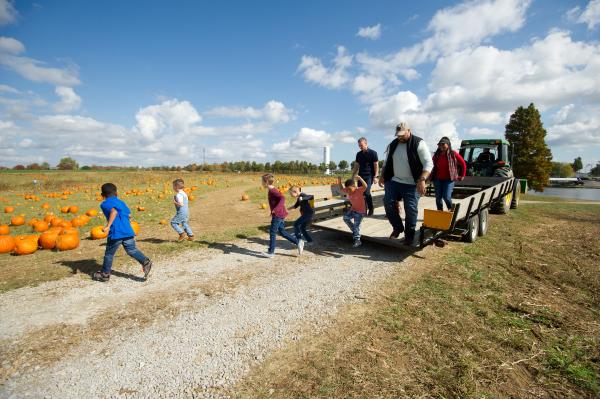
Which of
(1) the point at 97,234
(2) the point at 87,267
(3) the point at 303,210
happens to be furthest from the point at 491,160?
(1) the point at 97,234

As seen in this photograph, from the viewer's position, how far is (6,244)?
6469 millimetres

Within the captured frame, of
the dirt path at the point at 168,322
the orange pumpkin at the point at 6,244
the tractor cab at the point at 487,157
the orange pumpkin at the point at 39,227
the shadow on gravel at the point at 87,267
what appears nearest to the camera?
the dirt path at the point at 168,322

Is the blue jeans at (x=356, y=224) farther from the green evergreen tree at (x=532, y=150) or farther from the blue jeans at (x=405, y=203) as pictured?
the green evergreen tree at (x=532, y=150)

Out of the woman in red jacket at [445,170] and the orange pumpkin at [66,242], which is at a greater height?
the woman in red jacket at [445,170]

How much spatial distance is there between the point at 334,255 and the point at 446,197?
9.81 ft

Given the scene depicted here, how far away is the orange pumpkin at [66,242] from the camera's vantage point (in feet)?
21.3

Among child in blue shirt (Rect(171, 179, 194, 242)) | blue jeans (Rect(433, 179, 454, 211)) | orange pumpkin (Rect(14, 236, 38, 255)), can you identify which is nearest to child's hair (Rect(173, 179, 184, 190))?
child in blue shirt (Rect(171, 179, 194, 242))

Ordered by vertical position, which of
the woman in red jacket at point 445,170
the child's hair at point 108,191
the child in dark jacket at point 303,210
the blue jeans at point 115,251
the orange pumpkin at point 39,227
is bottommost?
the orange pumpkin at point 39,227

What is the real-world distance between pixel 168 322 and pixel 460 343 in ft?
11.6

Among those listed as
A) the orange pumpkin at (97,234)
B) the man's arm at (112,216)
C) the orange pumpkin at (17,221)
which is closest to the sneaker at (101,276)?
the man's arm at (112,216)

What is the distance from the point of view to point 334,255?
20.5ft

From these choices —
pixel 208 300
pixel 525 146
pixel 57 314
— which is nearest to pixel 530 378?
pixel 208 300

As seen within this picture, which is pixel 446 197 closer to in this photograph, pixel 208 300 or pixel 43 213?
pixel 208 300

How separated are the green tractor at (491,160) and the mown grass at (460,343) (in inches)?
266
